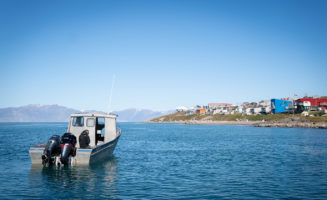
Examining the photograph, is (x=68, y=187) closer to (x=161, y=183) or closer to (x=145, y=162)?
(x=161, y=183)

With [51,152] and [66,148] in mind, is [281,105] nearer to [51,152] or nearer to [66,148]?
[66,148]

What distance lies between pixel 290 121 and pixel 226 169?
Answer: 107201mm

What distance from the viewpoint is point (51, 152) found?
20859 millimetres

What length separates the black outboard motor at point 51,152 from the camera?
2073 cm

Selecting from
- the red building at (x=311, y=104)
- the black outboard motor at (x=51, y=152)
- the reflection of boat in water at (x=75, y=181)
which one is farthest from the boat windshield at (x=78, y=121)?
the red building at (x=311, y=104)

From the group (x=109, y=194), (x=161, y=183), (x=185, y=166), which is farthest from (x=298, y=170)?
(x=109, y=194)

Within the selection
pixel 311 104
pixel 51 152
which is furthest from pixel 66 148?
pixel 311 104

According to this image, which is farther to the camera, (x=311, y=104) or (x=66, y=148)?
(x=311, y=104)

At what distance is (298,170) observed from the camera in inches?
868

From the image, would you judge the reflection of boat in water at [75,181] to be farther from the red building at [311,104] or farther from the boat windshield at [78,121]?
the red building at [311,104]

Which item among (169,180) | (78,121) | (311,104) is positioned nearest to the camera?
(169,180)

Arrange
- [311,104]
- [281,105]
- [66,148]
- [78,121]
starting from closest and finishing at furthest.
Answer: [66,148] → [78,121] → [311,104] → [281,105]

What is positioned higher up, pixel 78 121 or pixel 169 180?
pixel 78 121

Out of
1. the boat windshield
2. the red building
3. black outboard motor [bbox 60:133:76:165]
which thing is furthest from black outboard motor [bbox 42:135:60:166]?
the red building
